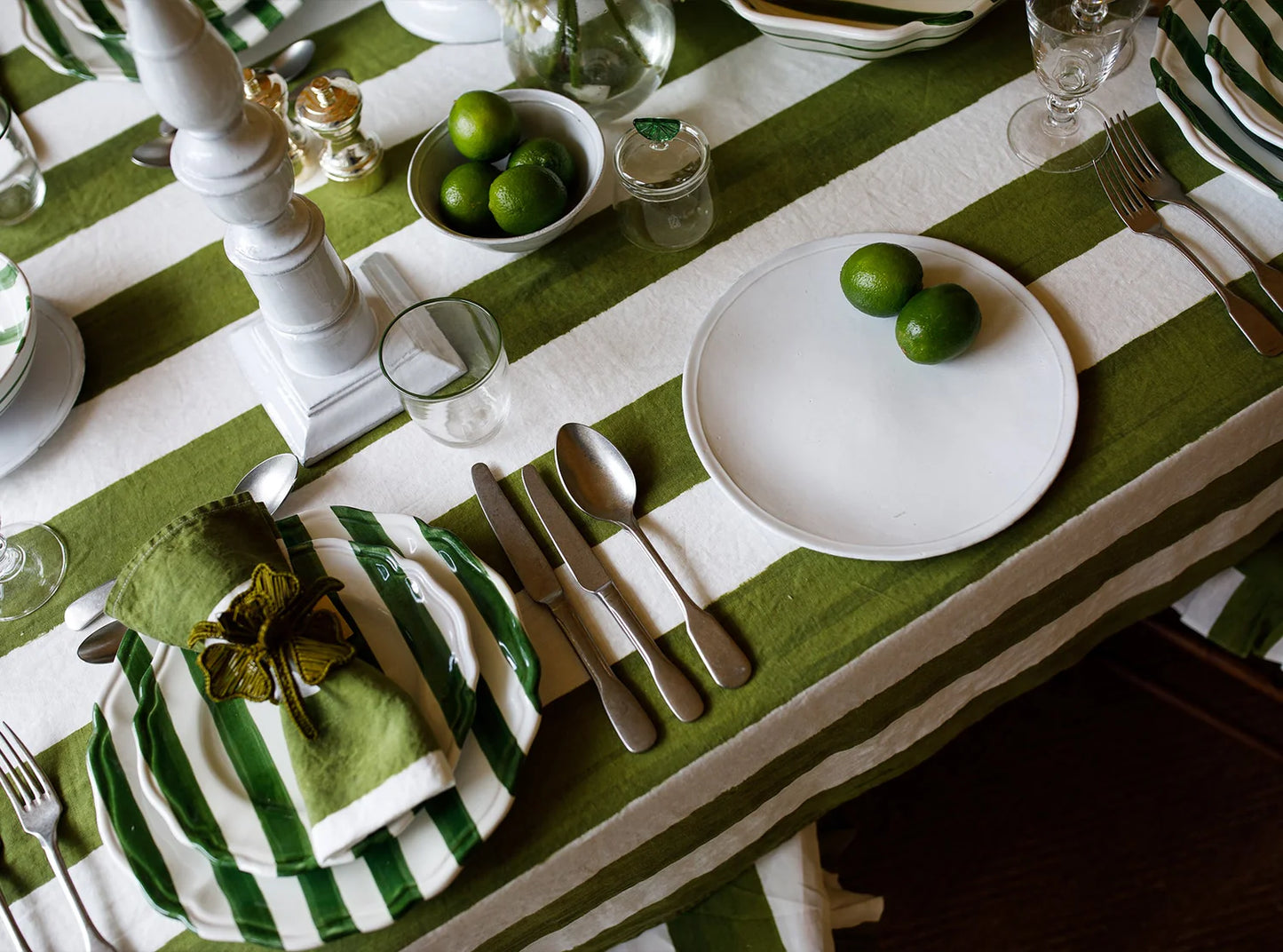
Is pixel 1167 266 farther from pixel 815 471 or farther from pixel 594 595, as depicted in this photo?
pixel 594 595

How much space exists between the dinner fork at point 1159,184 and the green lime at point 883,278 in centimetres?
21

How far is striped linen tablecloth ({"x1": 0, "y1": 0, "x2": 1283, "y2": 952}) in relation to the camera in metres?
0.65

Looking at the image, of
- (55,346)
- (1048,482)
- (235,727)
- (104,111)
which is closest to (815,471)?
(1048,482)

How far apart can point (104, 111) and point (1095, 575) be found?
3.25ft

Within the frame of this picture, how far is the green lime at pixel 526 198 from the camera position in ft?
2.48

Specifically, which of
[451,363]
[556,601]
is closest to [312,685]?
[556,601]

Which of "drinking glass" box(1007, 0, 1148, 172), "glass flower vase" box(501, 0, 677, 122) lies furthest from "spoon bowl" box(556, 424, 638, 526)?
"drinking glass" box(1007, 0, 1148, 172)

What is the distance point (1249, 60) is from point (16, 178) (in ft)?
3.52

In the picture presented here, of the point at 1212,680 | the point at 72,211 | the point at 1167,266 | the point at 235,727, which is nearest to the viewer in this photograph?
the point at 235,727

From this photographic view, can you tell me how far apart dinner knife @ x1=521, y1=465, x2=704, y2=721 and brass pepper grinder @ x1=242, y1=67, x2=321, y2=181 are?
1.28ft

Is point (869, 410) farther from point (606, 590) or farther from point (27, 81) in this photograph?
point (27, 81)

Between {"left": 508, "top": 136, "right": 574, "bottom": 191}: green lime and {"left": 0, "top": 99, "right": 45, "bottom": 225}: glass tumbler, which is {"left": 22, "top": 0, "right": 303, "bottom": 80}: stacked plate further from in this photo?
{"left": 508, "top": 136, "right": 574, "bottom": 191}: green lime

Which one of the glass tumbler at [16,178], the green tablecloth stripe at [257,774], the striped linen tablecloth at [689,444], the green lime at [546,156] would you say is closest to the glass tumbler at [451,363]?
the striped linen tablecloth at [689,444]

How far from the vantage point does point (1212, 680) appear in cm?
132
